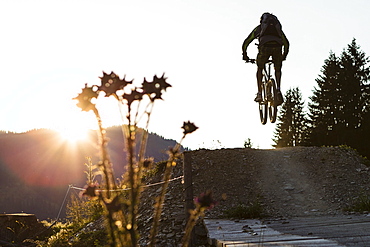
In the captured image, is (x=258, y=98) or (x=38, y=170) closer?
(x=258, y=98)

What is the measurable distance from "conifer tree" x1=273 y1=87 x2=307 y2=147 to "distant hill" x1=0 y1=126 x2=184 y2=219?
61342 mm

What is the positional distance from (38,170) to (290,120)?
99852 millimetres

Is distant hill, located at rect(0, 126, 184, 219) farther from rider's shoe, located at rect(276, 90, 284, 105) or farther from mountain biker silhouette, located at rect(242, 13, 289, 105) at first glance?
rider's shoe, located at rect(276, 90, 284, 105)

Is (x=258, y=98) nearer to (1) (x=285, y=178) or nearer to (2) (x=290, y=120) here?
(1) (x=285, y=178)

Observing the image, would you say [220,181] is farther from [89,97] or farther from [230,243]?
[89,97]

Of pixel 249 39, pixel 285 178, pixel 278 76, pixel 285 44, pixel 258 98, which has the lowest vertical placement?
pixel 285 178

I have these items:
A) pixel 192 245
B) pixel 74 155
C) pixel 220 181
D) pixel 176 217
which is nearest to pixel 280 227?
pixel 192 245

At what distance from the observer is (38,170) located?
127125 mm

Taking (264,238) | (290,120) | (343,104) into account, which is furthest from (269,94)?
(290,120)

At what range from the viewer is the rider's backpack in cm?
907

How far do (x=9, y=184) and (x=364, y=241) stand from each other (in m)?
123

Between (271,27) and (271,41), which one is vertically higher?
(271,27)

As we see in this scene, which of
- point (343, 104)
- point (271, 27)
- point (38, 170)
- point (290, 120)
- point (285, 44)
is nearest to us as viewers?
point (271, 27)

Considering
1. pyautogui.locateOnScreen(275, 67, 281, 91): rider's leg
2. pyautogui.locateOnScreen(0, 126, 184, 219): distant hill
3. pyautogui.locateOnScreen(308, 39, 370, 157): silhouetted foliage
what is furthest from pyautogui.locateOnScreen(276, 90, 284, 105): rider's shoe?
pyautogui.locateOnScreen(0, 126, 184, 219): distant hill
